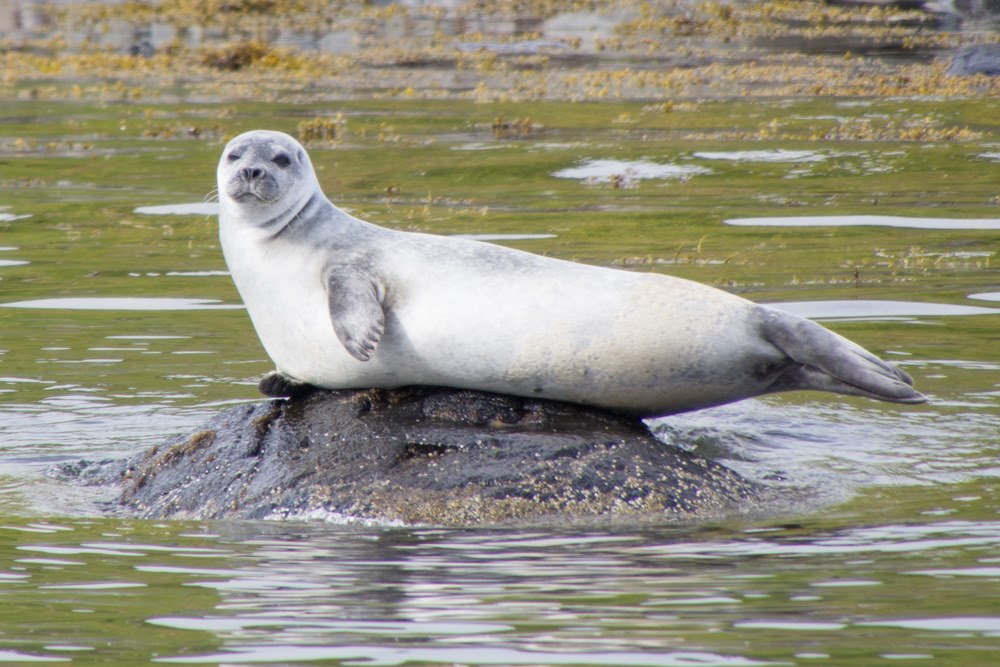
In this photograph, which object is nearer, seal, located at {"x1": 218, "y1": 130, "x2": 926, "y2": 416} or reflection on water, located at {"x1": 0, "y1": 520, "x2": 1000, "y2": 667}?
reflection on water, located at {"x1": 0, "y1": 520, "x2": 1000, "y2": 667}

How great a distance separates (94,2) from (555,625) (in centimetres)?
4025

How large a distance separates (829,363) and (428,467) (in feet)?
5.17

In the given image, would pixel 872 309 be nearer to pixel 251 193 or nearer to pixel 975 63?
pixel 251 193

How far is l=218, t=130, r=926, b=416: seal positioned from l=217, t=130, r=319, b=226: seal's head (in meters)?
0.06

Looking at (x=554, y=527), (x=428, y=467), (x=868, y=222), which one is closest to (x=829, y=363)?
(x=554, y=527)

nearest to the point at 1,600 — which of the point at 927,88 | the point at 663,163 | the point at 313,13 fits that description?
the point at 663,163

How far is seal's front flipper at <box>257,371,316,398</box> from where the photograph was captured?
6.89m

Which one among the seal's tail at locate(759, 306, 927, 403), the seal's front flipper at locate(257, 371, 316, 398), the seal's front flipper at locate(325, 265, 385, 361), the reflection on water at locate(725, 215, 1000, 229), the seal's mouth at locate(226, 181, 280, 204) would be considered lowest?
the reflection on water at locate(725, 215, 1000, 229)

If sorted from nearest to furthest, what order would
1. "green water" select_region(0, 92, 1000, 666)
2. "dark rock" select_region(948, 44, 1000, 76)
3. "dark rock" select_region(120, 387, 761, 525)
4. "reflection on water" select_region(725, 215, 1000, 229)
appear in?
"green water" select_region(0, 92, 1000, 666) < "dark rock" select_region(120, 387, 761, 525) < "reflection on water" select_region(725, 215, 1000, 229) < "dark rock" select_region(948, 44, 1000, 76)

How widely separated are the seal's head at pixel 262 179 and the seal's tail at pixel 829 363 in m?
1.96

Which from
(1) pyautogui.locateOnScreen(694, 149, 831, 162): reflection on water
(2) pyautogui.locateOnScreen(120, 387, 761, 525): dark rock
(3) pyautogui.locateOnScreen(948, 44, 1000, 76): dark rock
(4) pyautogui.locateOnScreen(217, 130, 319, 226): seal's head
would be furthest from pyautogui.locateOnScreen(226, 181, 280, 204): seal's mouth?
(3) pyautogui.locateOnScreen(948, 44, 1000, 76): dark rock

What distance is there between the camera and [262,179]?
695 centimetres

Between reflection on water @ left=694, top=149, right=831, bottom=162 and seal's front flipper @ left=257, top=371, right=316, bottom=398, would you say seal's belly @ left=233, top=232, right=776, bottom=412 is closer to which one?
seal's front flipper @ left=257, top=371, right=316, bottom=398

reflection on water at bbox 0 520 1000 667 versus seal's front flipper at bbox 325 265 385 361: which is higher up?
seal's front flipper at bbox 325 265 385 361
